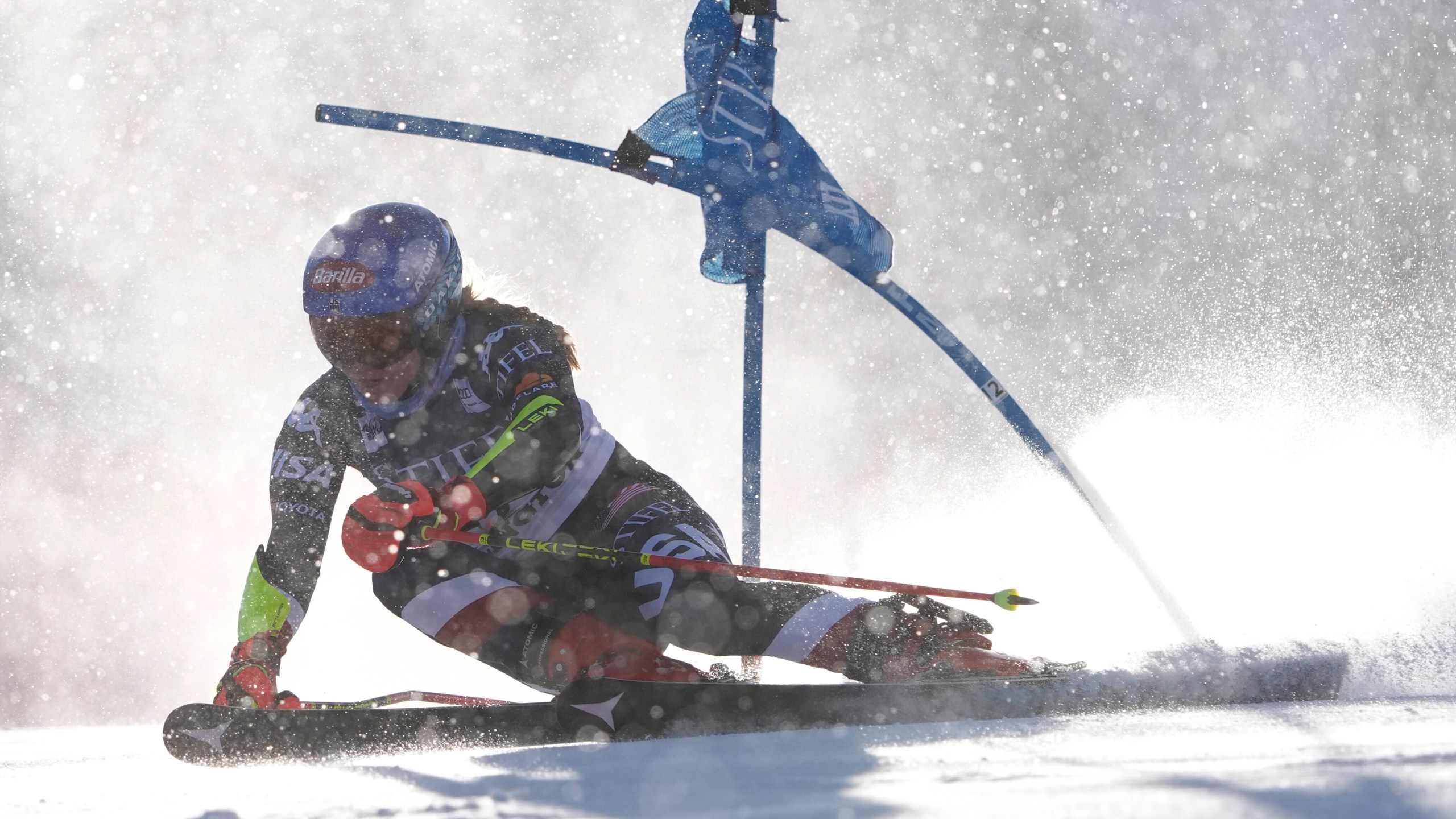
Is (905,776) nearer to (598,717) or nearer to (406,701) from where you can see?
(598,717)

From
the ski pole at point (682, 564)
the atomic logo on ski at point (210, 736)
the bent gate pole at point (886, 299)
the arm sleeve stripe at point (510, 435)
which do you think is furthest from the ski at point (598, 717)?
the bent gate pole at point (886, 299)

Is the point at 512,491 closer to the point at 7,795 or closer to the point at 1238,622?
the point at 7,795

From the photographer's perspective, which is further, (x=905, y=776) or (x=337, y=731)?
(x=337, y=731)

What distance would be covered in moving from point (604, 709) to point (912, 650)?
2.13 ft

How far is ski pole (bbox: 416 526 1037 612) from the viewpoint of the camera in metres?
2.24

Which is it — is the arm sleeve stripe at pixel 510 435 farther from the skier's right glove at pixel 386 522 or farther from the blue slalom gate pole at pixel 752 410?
the blue slalom gate pole at pixel 752 410

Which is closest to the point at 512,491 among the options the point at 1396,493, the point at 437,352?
the point at 437,352

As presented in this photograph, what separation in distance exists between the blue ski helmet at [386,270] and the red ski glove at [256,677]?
733 mm

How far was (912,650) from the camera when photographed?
219cm

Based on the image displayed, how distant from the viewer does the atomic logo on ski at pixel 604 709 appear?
1.89m

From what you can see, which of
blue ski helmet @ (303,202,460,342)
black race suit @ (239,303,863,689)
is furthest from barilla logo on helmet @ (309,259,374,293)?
black race suit @ (239,303,863,689)

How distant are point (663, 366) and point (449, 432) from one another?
13.9ft

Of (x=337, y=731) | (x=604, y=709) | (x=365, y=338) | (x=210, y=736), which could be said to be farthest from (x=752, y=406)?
(x=210, y=736)

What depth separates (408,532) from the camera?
2.15 meters
